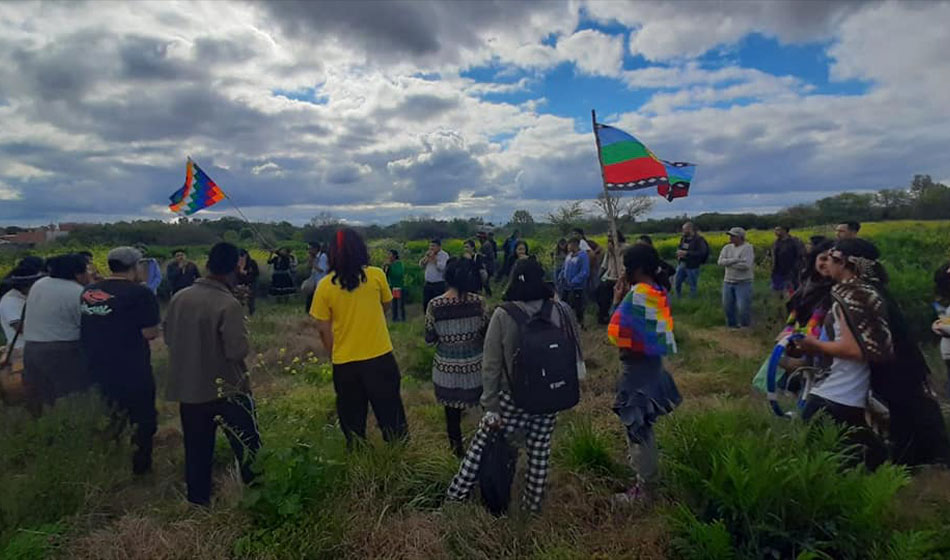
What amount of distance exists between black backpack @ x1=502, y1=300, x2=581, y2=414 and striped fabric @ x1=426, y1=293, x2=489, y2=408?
792 mm

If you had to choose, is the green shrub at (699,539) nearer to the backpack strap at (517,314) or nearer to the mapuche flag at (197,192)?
the backpack strap at (517,314)

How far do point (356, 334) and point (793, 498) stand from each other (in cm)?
263

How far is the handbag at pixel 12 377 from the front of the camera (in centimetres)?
444

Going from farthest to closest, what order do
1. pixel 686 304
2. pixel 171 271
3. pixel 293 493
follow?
pixel 686 304
pixel 171 271
pixel 293 493

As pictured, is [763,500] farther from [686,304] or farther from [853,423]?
[686,304]

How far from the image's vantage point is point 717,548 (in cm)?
265

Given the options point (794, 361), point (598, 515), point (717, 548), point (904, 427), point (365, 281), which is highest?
point (365, 281)

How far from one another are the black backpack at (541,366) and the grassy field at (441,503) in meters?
0.72

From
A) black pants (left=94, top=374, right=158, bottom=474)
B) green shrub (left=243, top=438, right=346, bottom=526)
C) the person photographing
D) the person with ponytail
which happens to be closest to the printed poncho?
the person with ponytail

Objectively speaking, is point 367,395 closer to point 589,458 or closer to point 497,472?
point 497,472

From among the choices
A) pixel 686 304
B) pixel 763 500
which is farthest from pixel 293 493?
pixel 686 304

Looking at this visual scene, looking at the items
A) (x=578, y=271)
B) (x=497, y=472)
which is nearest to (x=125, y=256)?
(x=497, y=472)

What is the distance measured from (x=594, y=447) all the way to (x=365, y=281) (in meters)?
1.89

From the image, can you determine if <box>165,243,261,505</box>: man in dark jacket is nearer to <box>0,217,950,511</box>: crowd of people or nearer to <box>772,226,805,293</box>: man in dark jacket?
<box>0,217,950,511</box>: crowd of people
